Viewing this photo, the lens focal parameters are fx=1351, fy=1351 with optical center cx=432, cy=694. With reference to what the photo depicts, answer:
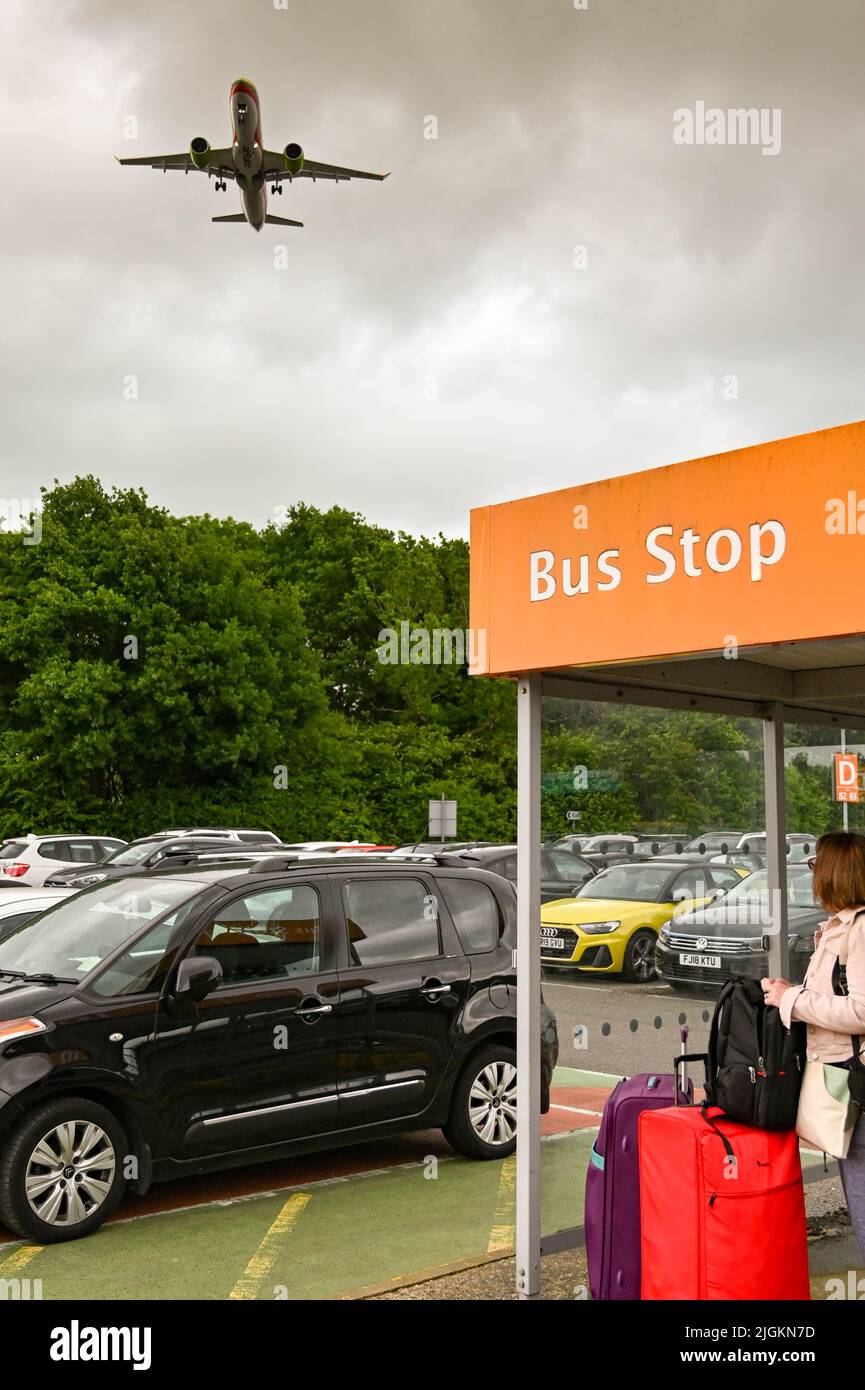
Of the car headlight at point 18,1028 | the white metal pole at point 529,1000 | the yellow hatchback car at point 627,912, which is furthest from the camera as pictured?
the car headlight at point 18,1028

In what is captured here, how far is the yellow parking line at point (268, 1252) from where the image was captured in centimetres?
561

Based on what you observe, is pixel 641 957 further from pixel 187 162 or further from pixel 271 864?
pixel 187 162

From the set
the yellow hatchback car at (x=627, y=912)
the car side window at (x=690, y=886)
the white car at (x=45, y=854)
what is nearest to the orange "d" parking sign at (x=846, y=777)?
the yellow hatchback car at (x=627, y=912)

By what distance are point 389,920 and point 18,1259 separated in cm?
262

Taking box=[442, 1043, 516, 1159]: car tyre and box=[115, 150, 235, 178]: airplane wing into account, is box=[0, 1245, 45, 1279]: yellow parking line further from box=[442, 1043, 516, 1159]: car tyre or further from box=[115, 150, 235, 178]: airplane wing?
box=[115, 150, 235, 178]: airplane wing

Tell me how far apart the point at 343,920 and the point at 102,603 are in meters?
31.0

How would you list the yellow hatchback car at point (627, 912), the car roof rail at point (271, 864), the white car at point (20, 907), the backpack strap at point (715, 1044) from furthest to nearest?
the white car at point (20, 907), the car roof rail at point (271, 864), the yellow hatchback car at point (627, 912), the backpack strap at point (715, 1044)

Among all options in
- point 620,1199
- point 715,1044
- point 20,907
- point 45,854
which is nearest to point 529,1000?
point 620,1199

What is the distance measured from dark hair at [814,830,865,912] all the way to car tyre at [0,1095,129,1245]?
3.50 m

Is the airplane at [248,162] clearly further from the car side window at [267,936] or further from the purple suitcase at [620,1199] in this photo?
the purple suitcase at [620,1199]

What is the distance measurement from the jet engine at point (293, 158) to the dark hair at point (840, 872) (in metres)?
33.4

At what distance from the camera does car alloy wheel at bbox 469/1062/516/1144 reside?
768 centimetres
